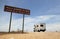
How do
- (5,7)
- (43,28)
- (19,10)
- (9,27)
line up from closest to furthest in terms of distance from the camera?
(9,27)
(5,7)
(19,10)
(43,28)

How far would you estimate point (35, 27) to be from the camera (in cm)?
4234

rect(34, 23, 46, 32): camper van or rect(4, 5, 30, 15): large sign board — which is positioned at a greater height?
rect(4, 5, 30, 15): large sign board

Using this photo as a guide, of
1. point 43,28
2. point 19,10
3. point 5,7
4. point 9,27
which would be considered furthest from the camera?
point 43,28

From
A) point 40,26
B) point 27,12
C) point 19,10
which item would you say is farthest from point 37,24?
point 19,10

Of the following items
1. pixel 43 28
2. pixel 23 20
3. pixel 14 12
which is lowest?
pixel 43 28

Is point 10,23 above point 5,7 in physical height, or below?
below

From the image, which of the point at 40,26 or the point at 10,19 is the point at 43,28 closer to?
the point at 40,26

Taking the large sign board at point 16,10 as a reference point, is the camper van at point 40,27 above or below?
below

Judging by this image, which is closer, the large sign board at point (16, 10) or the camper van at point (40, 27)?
the large sign board at point (16, 10)

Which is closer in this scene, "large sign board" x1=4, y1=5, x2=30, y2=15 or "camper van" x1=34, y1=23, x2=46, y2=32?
"large sign board" x1=4, y1=5, x2=30, y2=15

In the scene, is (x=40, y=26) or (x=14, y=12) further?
(x=40, y=26)

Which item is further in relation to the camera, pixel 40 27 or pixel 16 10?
pixel 40 27

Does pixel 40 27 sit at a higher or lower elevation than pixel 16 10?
lower

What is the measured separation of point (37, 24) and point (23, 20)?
7525 mm
